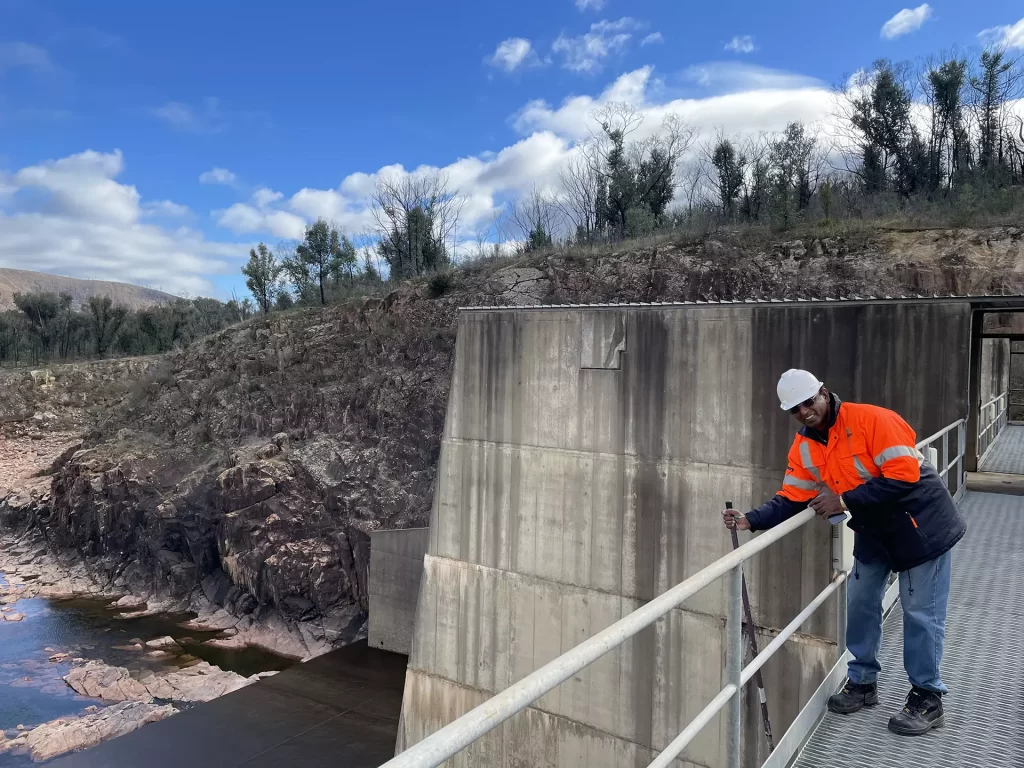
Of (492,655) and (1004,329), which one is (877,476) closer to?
(492,655)

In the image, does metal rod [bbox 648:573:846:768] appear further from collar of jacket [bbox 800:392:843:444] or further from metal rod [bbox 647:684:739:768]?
collar of jacket [bbox 800:392:843:444]

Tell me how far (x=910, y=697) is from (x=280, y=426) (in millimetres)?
24987

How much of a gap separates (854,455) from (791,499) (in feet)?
1.37

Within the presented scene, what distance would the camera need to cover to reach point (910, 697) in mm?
2980

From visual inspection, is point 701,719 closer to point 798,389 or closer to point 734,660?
point 734,660

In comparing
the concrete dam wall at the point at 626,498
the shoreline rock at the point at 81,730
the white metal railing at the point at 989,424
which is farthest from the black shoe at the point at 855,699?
the shoreline rock at the point at 81,730

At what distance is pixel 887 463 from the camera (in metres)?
2.80

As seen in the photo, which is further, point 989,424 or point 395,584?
point 395,584

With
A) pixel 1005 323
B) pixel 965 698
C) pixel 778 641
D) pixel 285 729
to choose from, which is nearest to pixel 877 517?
pixel 778 641

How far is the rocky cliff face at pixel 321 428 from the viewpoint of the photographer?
711 inches

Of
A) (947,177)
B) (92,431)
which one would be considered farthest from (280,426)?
(947,177)

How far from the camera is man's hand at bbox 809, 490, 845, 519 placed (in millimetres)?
3002

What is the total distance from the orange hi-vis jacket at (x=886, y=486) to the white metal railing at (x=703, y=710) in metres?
0.25

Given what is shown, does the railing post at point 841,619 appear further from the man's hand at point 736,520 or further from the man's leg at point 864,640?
the man's hand at point 736,520
